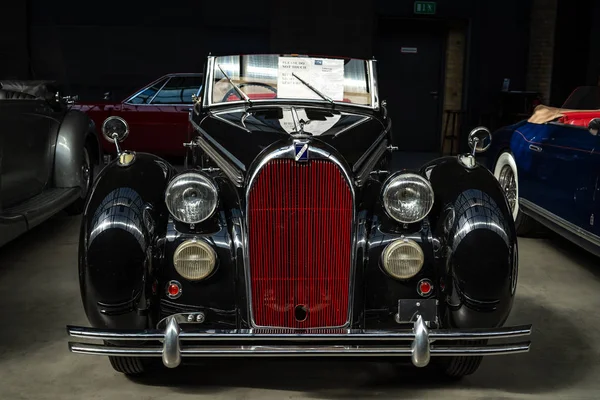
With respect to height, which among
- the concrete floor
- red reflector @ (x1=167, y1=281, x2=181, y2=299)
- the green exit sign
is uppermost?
the green exit sign

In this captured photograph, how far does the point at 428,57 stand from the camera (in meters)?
11.7

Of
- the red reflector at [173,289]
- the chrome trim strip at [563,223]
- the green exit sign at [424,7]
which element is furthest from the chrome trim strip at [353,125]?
the green exit sign at [424,7]

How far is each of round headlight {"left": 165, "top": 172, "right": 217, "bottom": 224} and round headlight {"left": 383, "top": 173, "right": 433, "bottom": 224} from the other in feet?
2.37

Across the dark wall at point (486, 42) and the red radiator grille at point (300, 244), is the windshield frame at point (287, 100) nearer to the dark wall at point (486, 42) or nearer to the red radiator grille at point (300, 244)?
the red radiator grille at point (300, 244)

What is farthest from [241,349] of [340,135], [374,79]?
[374,79]

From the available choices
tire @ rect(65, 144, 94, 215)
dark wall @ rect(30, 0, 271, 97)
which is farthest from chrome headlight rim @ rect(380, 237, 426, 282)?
dark wall @ rect(30, 0, 271, 97)

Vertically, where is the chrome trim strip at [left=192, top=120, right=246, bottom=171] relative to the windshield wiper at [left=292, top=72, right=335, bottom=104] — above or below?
below

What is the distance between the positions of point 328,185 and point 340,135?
0.68m

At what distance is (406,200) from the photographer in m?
2.74

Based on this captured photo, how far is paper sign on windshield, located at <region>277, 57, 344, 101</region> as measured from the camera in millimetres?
3854

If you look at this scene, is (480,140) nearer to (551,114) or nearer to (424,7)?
(551,114)

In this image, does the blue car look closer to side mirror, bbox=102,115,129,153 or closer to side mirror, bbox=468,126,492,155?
side mirror, bbox=468,126,492,155

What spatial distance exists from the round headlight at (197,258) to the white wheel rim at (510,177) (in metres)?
3.58

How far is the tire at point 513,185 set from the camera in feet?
18.7
